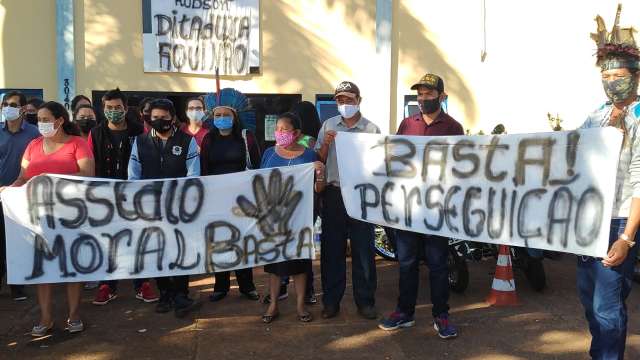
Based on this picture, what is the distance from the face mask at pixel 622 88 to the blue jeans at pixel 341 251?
231 centimetres

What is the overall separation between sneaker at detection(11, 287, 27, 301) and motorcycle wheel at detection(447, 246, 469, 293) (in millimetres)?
4275

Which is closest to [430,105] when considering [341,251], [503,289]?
[341,251]

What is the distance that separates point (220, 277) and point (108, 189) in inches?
59.9

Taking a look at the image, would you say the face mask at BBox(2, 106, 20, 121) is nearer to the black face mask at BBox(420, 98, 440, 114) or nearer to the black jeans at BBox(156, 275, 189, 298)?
the black jeans at BBox(156, 275, 189, 298)

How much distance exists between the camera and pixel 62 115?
4.69m

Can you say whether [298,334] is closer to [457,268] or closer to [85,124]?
[457,268]

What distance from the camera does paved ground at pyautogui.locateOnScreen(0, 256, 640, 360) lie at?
437 cm

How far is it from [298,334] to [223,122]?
201 centimetres

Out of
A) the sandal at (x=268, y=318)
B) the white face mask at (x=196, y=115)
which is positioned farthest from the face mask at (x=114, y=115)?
the sandal at (x=268, y=318)

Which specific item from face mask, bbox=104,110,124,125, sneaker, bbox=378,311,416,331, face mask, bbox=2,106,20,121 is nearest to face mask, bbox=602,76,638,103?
sneaker, bbox=378,311,416,331

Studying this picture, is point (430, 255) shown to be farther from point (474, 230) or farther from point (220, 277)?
point (220, 277)

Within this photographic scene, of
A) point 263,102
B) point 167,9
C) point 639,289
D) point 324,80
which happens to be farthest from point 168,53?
point 639,289

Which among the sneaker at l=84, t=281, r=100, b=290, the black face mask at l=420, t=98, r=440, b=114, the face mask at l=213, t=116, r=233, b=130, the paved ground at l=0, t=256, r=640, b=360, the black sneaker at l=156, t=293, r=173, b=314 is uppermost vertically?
the black face mask at l=420, t=98, r=440, b=114

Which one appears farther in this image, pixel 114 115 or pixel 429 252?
pixel 114 115
